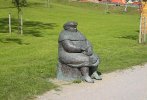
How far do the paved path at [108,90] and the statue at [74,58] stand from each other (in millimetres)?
344

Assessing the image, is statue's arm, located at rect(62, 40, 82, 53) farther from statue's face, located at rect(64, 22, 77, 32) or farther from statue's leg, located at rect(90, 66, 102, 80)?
statue's leg, located at rect(90, 66, 102, 80)

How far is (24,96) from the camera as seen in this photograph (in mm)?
8977

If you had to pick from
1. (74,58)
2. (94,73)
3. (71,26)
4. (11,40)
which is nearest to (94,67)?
(94,73)

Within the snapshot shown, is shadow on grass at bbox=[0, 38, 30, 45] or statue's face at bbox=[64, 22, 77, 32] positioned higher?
statue's face at bbox=[64, 22, 77, 32]

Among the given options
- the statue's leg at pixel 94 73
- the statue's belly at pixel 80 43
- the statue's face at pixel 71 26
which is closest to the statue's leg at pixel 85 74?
the statue's leg at pixel 94 73

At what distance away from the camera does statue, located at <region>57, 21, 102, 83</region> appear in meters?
10.6

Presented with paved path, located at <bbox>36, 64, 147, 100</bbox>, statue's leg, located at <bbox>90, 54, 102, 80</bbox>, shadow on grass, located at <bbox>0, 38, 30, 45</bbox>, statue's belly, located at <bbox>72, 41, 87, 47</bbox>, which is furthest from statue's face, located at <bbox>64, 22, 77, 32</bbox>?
shadow on grass, located at <bbox>0, 38, 30, 45</bbox>

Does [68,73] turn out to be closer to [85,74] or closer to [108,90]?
[85,74]

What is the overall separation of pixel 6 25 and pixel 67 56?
20.4 m

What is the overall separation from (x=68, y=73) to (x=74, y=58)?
466 millimetres

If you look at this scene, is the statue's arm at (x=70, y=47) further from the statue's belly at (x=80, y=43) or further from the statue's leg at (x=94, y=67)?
the statue's leg at (x=94, y=67)

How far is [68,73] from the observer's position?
10766 mm

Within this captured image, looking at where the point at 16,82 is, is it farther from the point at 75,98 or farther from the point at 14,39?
the point at 14,39

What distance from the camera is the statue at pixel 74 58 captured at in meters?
10.6
